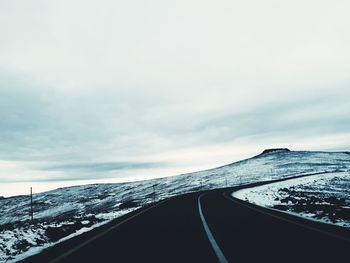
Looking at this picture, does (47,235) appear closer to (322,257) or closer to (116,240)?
(116,240)

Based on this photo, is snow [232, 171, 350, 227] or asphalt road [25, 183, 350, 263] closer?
asphalt road [25, 183, 350, 263]

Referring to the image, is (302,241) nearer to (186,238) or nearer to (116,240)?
(186,238)

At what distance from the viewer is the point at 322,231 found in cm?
1076

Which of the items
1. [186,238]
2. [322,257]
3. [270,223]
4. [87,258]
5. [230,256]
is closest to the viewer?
[322,257]

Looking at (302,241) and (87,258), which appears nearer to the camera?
(87,258)

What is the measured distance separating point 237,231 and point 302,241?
2.63 metres

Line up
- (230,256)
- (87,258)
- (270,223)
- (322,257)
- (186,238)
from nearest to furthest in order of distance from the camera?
1. (322,257)
2. (230,256)
3. (87,258)
4. (186,238)
5. (270,223)

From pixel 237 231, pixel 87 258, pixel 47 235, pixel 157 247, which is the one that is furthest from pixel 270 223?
pixel 47 235

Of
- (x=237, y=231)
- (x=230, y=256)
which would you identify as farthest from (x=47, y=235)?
(x=230, y=256)

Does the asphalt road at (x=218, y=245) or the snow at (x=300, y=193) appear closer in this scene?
the asphalt road at (x=218, y=245)

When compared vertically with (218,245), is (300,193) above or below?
above

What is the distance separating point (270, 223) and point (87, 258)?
7265 millimetres

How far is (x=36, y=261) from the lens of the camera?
329 inches

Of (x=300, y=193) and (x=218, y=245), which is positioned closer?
(x=218, y=245)
